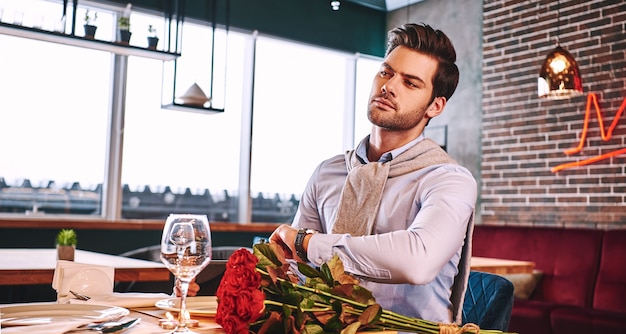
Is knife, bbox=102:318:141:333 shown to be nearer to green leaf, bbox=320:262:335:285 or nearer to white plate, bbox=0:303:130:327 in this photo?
white plate, bbox=0:303:130:327

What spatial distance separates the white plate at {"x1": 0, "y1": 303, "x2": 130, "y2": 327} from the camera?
48.3 inches

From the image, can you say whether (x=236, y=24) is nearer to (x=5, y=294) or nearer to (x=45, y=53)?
(x=45, y=53)

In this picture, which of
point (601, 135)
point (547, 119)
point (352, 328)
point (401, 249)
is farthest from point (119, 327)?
point (547, 119)

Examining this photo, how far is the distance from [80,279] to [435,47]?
43.4 inches

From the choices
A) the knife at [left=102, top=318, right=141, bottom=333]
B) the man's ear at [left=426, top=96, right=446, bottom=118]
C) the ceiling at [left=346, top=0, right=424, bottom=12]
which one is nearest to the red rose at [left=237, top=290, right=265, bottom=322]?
the knife at [left=102, top=318, right=141, bottom=333]

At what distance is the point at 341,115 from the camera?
727 centimetres

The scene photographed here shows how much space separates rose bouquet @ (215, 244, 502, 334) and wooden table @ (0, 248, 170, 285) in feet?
5.83

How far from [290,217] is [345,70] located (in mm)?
1675

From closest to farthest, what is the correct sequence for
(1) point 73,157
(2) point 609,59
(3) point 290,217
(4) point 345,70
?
(2) point 609,59
(1) point 73,157
(3) point 290,217
(4) point 345,70

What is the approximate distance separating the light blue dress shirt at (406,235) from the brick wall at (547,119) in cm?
371

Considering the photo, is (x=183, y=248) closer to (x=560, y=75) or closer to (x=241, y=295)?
(x=241, y=295)

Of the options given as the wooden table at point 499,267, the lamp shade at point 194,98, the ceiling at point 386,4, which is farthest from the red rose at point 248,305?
the ceiling at point 386,4

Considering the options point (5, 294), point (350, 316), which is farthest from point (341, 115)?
point (350, 316)

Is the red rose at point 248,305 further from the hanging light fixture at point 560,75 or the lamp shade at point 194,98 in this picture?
the lamp shade at point 194,98
